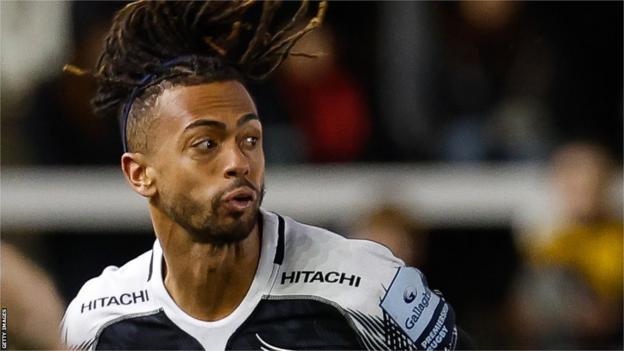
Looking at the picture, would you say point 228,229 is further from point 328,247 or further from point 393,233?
point 393,233

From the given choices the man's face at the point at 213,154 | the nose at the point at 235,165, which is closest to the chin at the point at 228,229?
the man's face at the point at 213,154

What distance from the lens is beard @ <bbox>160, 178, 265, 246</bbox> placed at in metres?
3.89

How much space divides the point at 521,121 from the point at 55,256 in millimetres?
2837

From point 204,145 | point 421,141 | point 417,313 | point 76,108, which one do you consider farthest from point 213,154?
point 421,141

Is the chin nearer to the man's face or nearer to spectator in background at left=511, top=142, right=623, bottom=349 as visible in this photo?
the man's face

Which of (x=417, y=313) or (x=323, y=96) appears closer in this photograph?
(x=417, y=313)

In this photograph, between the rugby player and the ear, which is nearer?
the rugby player

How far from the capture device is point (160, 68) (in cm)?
404

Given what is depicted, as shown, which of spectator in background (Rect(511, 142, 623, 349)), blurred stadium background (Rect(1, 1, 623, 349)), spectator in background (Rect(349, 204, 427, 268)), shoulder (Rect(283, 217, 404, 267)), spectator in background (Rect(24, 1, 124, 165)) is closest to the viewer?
shoulder (Rect(283, 217, 404, 267))

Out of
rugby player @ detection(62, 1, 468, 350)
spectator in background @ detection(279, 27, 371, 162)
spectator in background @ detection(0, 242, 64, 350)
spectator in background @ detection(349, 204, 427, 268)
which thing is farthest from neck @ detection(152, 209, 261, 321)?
spectator in background @ detection(279, 27, 371, 162)

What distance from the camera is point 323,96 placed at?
8.23 metres

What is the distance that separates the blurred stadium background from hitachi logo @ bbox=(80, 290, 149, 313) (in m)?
3.23

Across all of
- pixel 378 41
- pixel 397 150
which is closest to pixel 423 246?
pixel 397 150

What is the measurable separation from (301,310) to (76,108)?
15.4ft
